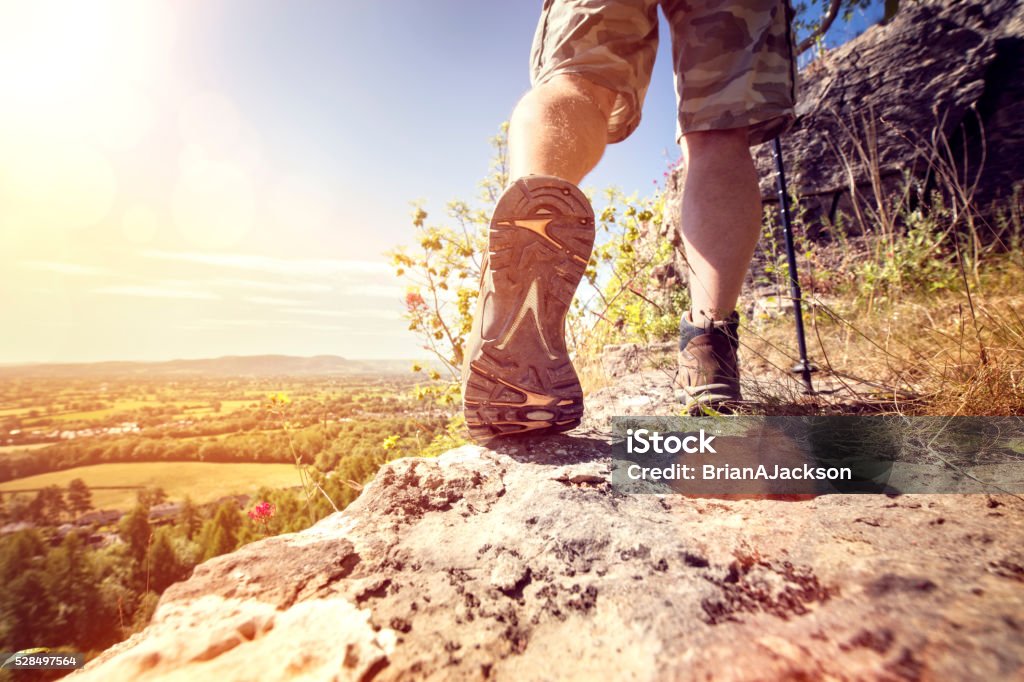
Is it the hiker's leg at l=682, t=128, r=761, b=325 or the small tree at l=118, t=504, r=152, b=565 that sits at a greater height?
the hiker's leg at l=682, t=128, r=761, b=325

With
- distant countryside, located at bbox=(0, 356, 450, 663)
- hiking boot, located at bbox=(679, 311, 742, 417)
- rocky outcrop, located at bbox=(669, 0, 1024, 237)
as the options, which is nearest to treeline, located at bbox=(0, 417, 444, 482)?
distant countryside, located at bbox=(0, 356, 450, 663)

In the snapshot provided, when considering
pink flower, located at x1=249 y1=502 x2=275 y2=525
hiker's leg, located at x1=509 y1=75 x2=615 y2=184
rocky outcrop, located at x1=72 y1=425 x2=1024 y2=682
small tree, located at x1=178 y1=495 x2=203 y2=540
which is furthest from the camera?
small tree, located at x1=178 y1=495 x2=203 y2=540

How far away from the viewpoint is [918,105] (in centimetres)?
467

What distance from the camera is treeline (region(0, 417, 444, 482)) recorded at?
2.10 m

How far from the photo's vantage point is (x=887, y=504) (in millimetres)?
660

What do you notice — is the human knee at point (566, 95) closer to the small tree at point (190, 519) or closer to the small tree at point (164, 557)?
the small tree at point (164, 557)

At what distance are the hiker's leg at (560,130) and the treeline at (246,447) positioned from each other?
1.46 meters

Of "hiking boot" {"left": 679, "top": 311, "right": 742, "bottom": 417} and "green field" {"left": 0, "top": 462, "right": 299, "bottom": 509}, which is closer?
"hiking boot" {"left": 679, "top": 311, "right": 742, "bottom": 417}

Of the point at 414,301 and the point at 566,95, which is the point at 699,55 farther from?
the point at 414,301

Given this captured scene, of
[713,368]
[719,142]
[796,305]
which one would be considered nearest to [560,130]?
[719,142]

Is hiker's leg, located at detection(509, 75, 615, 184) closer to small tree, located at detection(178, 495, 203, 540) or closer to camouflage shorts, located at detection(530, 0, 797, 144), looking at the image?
camouflage shorts, located at detection(530, 0, 797, 144)

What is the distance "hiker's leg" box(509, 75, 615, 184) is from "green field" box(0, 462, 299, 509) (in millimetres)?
2414

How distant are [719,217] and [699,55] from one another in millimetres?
499

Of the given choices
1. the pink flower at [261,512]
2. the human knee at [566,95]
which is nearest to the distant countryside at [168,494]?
the pink flower at [261,512]
